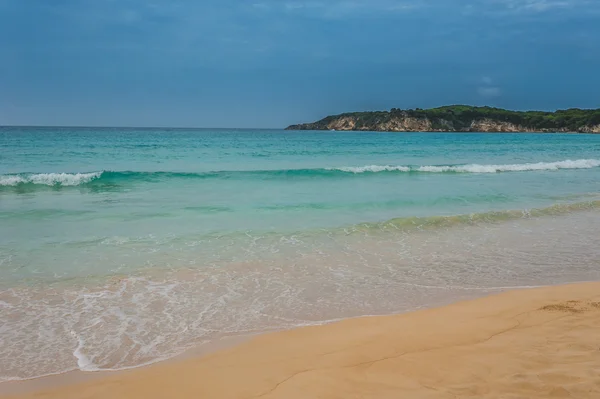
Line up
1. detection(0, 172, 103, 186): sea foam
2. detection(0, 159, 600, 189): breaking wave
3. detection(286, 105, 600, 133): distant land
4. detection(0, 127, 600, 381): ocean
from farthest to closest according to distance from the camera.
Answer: detection(286, 105, 600, 133): distant land, detection(0, 159, 600, 189): breaking wave, detection(0, 172, 103, 186): sea foam, detection(0, 127, 600, 381): ocean

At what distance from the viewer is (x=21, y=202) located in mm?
13625

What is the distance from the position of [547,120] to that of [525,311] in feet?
419

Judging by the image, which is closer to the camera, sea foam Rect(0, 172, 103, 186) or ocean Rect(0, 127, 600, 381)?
ocean Rect(0, 127, 600, 381)

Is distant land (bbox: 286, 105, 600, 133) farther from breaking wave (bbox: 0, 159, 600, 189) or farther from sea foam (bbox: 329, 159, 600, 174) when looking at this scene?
sea foam (bbox: 329, 159, 600, 174)

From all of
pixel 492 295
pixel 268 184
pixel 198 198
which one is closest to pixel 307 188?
pixel 268 184

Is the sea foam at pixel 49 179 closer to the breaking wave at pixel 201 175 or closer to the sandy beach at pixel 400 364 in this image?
the breaking wave at pixel 201 175

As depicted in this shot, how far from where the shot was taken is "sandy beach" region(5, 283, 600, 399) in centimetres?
342

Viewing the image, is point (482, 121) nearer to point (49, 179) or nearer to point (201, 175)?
point (201, 175)

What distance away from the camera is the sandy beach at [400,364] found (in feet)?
11.2

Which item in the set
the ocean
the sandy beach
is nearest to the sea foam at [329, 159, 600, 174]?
the ocean

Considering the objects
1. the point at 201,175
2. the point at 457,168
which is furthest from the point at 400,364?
the point at 457,168

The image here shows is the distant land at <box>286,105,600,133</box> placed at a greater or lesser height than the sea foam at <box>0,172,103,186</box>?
greater

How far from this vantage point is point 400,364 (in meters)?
3.85

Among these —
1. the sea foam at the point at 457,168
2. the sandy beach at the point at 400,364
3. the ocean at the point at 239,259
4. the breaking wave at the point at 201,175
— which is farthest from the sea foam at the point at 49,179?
the sandy beach at the point at 400,364
